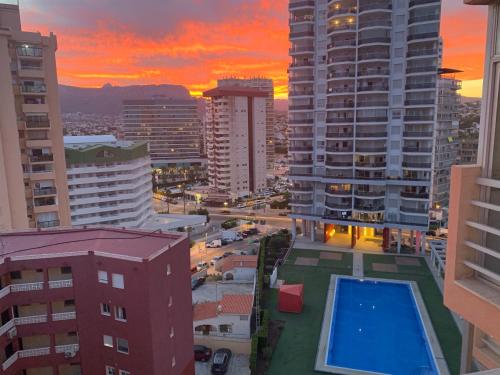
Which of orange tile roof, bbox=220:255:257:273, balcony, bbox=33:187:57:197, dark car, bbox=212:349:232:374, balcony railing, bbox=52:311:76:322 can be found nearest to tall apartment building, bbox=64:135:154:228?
balcony, bbox=33:187:57:197

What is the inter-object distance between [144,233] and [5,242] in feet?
22.1

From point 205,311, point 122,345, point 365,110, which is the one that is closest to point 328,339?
point 205,311

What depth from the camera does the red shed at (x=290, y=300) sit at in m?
30.2

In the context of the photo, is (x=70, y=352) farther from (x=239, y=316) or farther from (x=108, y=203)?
(x=108, y=203)

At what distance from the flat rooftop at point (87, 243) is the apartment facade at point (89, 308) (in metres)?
0.05

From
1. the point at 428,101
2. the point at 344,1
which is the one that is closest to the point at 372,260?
the point at 428,101

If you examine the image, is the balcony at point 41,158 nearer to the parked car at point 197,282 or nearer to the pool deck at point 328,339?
the parked car at point 197,282

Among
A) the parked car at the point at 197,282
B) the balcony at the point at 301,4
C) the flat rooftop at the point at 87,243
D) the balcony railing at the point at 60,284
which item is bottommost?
the parked car at the point at 197,282

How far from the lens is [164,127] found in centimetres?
12394

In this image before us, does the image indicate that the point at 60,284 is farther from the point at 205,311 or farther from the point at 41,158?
the point at 41,158

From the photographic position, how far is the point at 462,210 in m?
7.26

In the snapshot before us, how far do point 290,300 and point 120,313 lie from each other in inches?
627

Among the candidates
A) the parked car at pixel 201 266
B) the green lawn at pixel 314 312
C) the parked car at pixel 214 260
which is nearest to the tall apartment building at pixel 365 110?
the green lawn at pixel 314 312

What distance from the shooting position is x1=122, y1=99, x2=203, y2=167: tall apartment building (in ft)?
400
